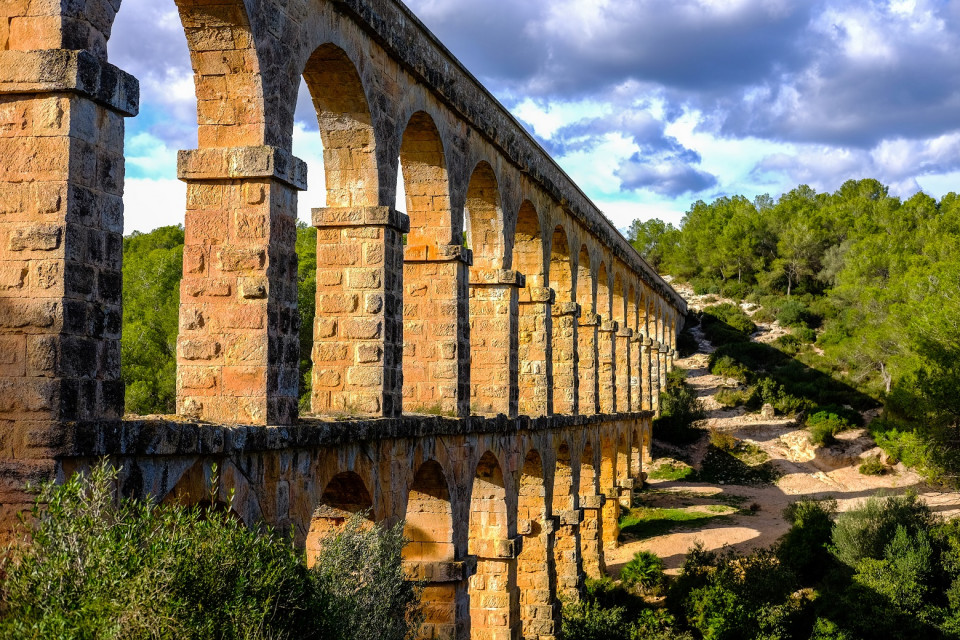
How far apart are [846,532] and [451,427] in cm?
1092

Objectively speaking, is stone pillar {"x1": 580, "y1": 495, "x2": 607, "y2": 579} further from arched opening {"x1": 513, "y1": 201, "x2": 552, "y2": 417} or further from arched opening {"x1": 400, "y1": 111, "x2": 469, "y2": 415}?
arched opening {"x1": 400, "y1": 111, "x2": 469, "y2": 415}

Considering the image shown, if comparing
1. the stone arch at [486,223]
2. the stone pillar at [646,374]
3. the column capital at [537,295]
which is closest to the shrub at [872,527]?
the column capital at [537,295]

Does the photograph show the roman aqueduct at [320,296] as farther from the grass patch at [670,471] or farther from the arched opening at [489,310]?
the grass patch at [670,471]

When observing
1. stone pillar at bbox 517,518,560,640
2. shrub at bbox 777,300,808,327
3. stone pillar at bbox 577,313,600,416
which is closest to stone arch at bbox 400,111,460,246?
stone pillar at bbox 517,518,560,640

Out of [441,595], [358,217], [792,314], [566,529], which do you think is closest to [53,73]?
[358,217]

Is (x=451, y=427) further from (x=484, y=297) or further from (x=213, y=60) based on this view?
(x=213, y=60)

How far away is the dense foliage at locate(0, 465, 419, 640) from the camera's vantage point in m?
4.02

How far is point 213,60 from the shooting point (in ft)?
23.2

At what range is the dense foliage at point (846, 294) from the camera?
1970 cm

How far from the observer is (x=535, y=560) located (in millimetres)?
15492

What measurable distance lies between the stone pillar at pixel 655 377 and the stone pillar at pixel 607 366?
403 inches

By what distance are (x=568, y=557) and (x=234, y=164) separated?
12068 millimetres

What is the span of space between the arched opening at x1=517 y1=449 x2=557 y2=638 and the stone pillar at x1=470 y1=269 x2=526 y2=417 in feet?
6.13

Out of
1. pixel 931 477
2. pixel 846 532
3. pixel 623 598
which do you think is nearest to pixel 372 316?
pixel 623 598
